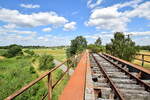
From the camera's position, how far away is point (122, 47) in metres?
20.3

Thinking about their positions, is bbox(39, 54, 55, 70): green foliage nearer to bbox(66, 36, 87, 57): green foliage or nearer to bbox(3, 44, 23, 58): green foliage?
bbox(66, 36, 87, 57): green foliage

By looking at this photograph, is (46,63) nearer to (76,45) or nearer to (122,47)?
(76,45)

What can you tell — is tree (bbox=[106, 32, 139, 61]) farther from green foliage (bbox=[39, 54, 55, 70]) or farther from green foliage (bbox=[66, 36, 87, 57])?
green foliage (bbox=[66, 36, 87, 57])

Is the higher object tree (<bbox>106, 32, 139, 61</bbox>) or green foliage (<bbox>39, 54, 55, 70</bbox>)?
tree (<bbox>106, 32, 139, 61</bbox>)

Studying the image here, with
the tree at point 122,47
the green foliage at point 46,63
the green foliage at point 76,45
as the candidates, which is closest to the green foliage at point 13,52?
the green foliage at point 76,45

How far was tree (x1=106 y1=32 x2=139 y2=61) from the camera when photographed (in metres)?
19.2

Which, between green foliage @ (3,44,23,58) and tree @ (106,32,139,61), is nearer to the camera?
tree @ (106,32,139,61)

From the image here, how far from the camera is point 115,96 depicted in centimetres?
469

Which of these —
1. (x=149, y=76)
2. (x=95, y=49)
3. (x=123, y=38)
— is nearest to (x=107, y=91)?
(x=149, y=76)

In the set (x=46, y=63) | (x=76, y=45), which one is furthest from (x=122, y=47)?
(x=76, y=45)

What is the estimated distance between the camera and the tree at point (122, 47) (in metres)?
19.2

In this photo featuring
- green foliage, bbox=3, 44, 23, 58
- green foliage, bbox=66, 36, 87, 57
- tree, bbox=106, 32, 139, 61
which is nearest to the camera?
tree, bbox=106, 32, 139, 61

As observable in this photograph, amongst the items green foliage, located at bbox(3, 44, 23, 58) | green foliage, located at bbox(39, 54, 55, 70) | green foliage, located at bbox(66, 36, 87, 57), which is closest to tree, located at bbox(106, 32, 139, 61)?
green foliage, located at bbox(39, 54, 55, 70)

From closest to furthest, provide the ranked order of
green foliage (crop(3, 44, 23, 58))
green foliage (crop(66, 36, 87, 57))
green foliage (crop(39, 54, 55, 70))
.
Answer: green foliage (crop(39, 54, 55, 70)) < green foliage (crop(66, 36, 87, 57)) < green foliage (crop(3, 44, 23, 58))
